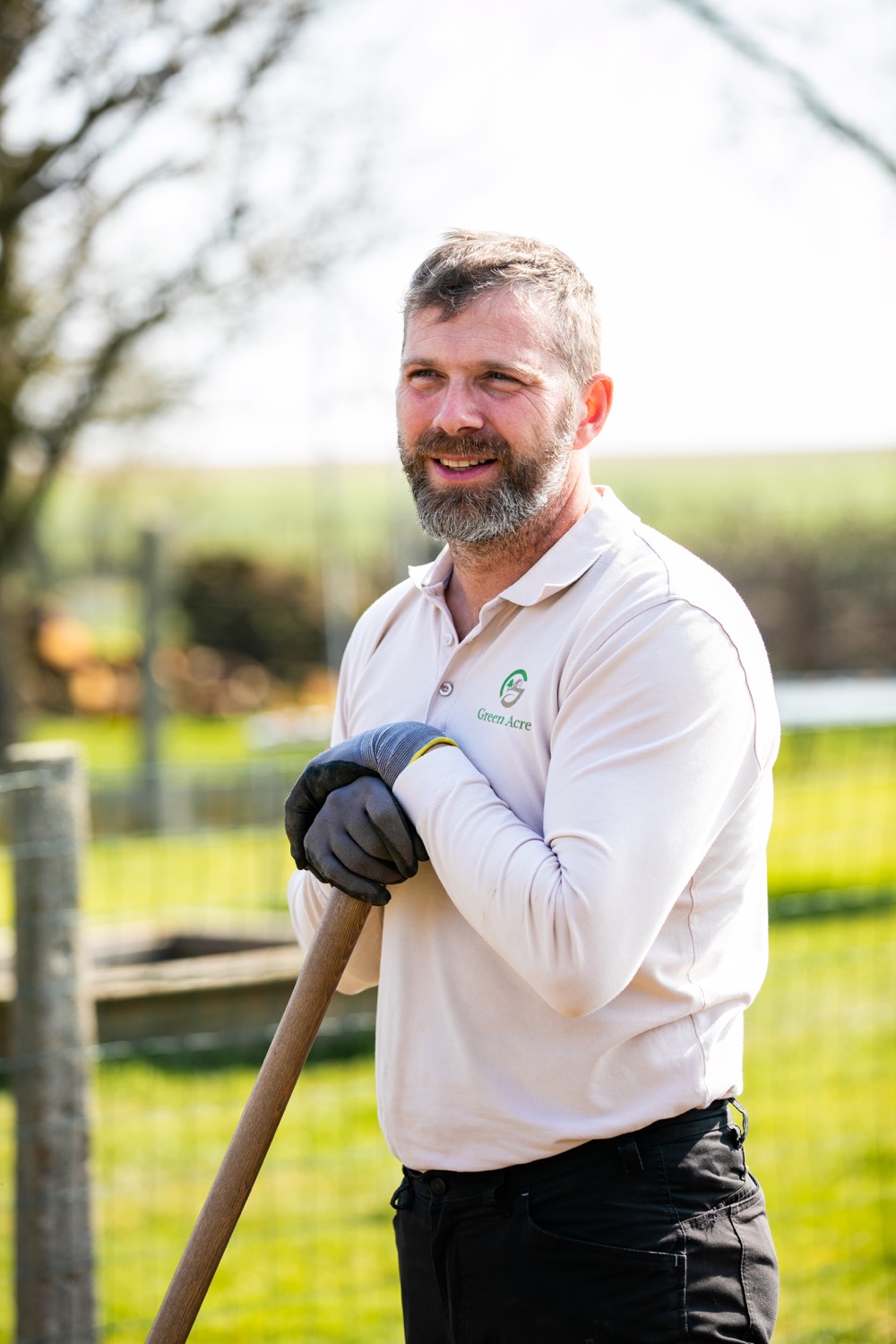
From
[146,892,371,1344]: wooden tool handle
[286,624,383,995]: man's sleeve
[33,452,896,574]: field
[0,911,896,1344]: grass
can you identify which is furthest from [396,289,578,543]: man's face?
[33,452,896,574]: field

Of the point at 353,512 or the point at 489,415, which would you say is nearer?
the point at 489,415

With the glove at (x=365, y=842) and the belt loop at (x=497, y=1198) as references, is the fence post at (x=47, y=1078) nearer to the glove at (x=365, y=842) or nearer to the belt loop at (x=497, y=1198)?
the glove at (x=365, y=842)

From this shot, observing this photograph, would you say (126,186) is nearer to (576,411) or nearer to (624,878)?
(576,411)

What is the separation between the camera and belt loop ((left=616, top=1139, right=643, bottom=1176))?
79.7 inches

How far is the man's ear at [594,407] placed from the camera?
225 centimetres

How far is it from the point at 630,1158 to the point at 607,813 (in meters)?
0.51

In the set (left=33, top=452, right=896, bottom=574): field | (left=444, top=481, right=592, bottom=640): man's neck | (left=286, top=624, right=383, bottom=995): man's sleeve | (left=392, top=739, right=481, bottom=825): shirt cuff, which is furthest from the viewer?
(left=33, top=452, right=896, bottom=574): field

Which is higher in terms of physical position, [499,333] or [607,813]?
[499,333]

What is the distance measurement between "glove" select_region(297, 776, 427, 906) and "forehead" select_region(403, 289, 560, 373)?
2.03 feet

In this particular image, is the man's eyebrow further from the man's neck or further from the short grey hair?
the man's neck

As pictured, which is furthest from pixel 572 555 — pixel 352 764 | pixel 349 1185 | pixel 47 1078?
pixel 349 1185

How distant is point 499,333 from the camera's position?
2.11 meters

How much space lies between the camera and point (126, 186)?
891 centimetres

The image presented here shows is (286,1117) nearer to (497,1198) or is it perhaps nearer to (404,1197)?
(404,1197)
